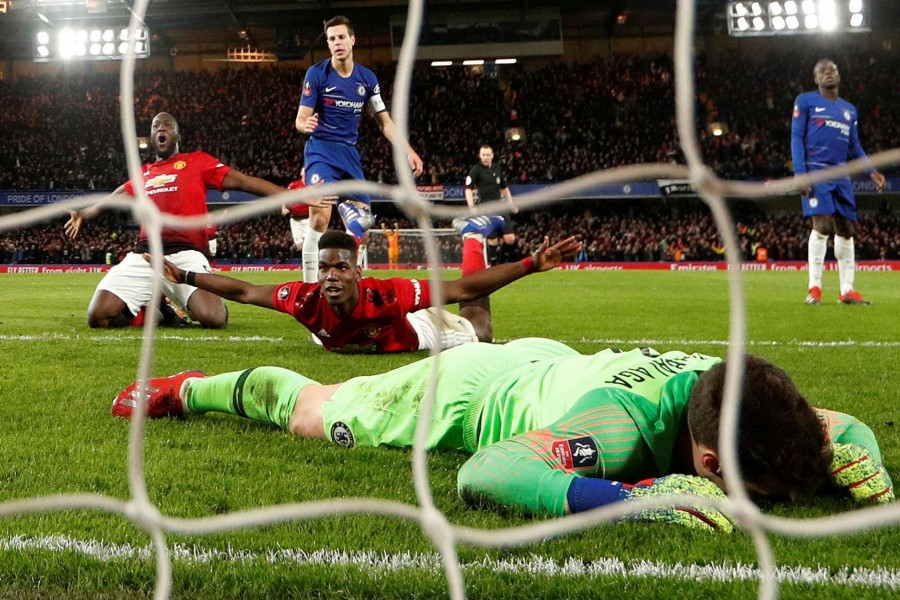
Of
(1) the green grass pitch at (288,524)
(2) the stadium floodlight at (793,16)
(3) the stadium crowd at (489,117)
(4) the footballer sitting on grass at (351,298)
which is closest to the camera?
(1) the green grass pitch at (288,524)

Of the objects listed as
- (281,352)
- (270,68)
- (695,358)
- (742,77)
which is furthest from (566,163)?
(695,358)

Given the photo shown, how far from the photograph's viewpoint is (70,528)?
1.82 m

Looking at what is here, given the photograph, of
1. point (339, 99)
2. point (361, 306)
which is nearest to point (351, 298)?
point (361, 306)

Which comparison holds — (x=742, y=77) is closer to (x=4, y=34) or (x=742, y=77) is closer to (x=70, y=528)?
(x=4, y=34)

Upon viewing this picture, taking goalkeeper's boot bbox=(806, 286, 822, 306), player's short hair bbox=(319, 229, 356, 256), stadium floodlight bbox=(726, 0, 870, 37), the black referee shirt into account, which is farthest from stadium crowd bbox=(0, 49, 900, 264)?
player's short hair bbox=(319, 229, 356, 256)

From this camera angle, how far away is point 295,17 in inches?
1099

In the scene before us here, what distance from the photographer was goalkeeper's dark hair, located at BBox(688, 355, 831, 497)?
5.64ft

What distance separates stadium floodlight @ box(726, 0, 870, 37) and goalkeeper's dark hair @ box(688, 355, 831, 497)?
79.9 feet

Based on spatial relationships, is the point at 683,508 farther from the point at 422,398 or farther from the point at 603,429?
the point at 422,398

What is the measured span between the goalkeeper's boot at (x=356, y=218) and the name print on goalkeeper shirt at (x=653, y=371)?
4.15 m

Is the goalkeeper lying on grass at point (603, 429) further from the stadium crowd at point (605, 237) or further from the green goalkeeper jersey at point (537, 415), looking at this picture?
the stadium crowd at point (605, 237)

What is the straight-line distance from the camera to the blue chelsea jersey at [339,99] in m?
6.76

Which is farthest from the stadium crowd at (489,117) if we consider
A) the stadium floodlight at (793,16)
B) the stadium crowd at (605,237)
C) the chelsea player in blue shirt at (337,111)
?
the chelsea player in blue shirt at (337,111)

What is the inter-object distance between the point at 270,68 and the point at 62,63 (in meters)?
7.68
